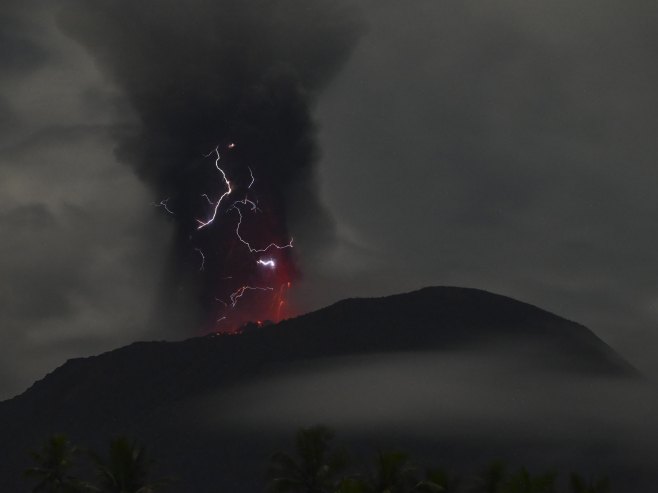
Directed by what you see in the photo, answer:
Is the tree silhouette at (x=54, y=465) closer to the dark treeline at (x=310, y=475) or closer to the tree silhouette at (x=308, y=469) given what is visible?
the dark treeline at (x=310, y=475)

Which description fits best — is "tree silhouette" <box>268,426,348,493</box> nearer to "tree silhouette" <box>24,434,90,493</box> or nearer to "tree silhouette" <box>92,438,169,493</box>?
"tree silhouette" <box>92,438,169,493</box>

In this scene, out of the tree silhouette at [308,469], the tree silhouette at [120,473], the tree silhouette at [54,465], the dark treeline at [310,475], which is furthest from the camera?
the tree silhouette at [54,465]

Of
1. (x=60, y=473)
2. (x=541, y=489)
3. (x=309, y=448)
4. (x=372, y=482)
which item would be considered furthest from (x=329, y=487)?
(x=541, y=489)

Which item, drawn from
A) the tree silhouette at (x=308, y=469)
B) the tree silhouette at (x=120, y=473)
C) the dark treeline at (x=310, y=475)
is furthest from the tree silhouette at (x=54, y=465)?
the tree silhouette at (x=308, y=469)

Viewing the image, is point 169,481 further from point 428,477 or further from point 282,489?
point 428,477

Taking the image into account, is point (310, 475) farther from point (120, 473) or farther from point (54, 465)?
point (54, 465)

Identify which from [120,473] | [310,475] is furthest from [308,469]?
[120,473]

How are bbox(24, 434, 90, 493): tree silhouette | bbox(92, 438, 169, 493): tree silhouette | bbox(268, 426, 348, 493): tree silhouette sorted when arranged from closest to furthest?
bbox(92, 438, 169, 493): tree silhouette < bbox(268, 426, 348, 493): tree silhouette < bbox(24, 434, 90, 493): tree silhouette

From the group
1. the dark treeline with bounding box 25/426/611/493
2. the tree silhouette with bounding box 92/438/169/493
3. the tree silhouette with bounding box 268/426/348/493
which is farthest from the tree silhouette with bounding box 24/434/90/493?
the tree silhouette with bounding box 268/426/348/493
